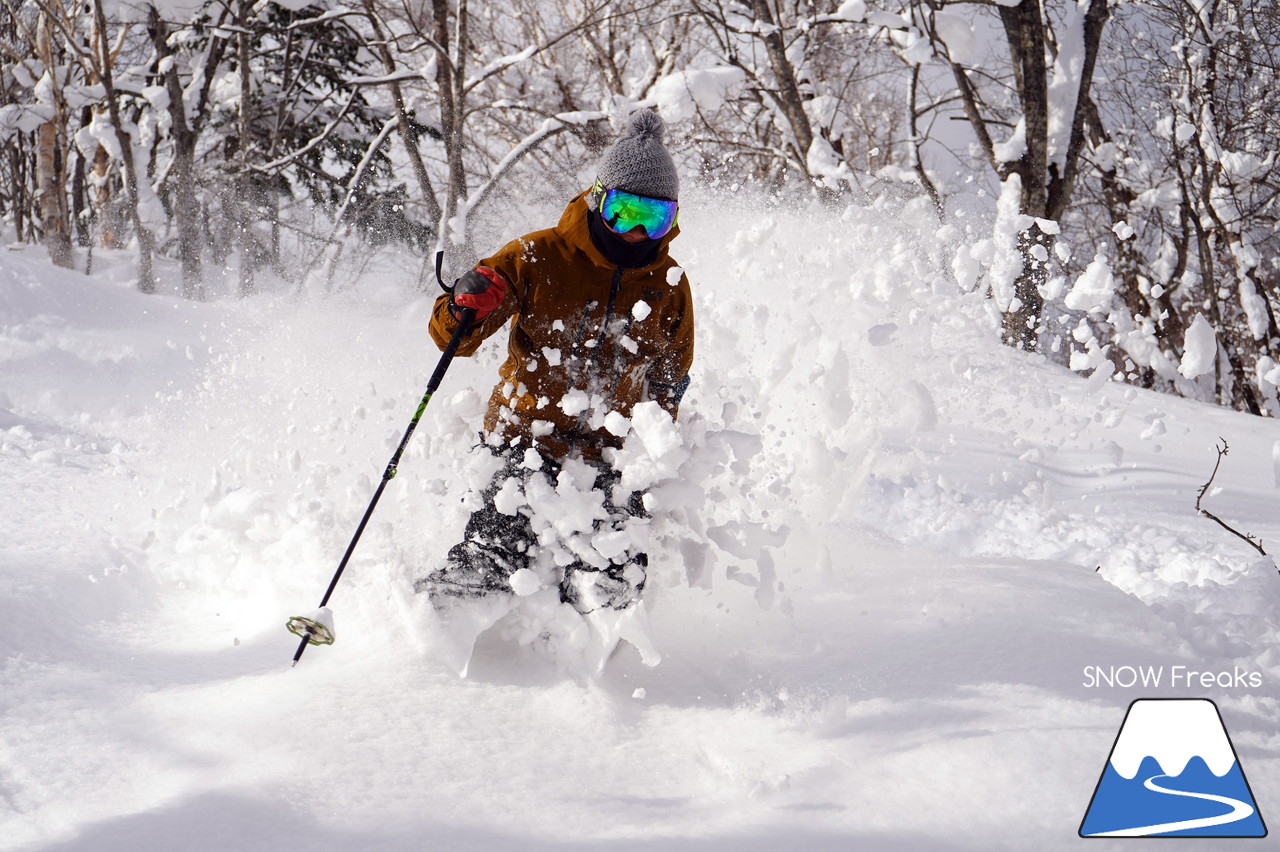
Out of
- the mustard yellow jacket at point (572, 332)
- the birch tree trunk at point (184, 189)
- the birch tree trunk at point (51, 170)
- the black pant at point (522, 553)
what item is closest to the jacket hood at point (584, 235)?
the mustard yellow jacket at point (572, 332)

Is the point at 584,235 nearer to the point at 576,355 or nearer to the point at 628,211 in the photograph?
the point at 628,211

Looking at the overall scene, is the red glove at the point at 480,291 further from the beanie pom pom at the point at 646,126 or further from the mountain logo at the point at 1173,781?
the mountain logo at the point at 1173,781

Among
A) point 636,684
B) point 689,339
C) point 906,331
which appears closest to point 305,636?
point 636,684

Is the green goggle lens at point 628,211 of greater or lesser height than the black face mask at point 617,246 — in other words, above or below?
above

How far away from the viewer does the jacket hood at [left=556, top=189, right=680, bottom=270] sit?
275 cm

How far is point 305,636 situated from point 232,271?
1645 cm

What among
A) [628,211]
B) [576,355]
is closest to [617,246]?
[628,211]

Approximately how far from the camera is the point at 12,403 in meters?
5.53

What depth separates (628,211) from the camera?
8.91ft

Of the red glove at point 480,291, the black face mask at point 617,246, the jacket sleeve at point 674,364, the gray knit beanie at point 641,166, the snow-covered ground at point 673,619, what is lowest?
the snow-covered ground at point 673,619

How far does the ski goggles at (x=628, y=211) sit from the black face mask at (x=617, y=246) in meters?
0.02

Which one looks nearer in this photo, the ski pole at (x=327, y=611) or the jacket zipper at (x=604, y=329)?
the ski pole at (x=327, y=611)

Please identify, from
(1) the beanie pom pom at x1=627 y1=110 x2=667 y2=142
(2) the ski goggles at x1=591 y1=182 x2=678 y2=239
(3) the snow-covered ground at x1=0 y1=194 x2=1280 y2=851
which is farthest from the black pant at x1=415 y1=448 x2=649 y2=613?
(1) the beanie pom pom at x1=627 y1=110 x2=667 y2=142

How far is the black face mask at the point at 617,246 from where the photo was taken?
273 cm
